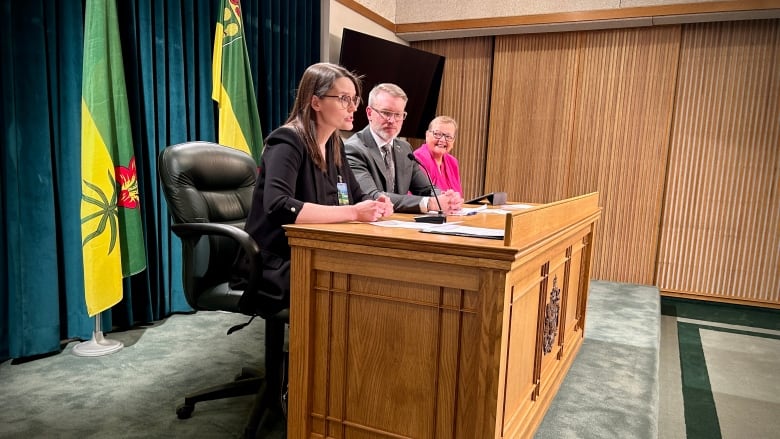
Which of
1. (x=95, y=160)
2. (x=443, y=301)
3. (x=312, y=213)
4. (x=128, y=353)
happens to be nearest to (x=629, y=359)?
(x=443, y=301)

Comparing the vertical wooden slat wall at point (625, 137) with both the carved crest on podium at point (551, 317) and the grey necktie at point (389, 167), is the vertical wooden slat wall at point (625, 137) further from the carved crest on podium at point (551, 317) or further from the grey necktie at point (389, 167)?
the carved crest on podium at point (551, 317)

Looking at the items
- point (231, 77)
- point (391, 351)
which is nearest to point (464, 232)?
point (391, 351)

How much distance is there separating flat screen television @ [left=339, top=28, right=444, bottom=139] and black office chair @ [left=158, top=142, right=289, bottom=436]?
92.6 inches

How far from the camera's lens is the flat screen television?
4309mm

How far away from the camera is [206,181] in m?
2.04

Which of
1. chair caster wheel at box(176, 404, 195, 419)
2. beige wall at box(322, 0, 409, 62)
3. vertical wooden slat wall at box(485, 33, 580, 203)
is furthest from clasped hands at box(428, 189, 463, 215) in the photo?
vertical wooden slat wall at box(485, 33, 580, 203)

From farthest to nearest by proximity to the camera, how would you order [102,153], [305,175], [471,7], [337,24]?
[471,7] → [337,24] → [102,153] → [305,175]

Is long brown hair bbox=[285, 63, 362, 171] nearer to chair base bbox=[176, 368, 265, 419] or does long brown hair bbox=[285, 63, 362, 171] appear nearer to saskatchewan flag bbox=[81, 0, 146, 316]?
chair base bbox=[176, 368, 265, 419]

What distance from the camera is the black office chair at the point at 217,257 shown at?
1732 millimetres

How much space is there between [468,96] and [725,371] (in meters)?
3.30

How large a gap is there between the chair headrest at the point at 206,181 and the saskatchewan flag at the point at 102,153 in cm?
83

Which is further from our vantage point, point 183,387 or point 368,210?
point 183,387

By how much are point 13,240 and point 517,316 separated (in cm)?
230

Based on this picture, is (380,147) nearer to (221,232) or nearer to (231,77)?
(231,77)
